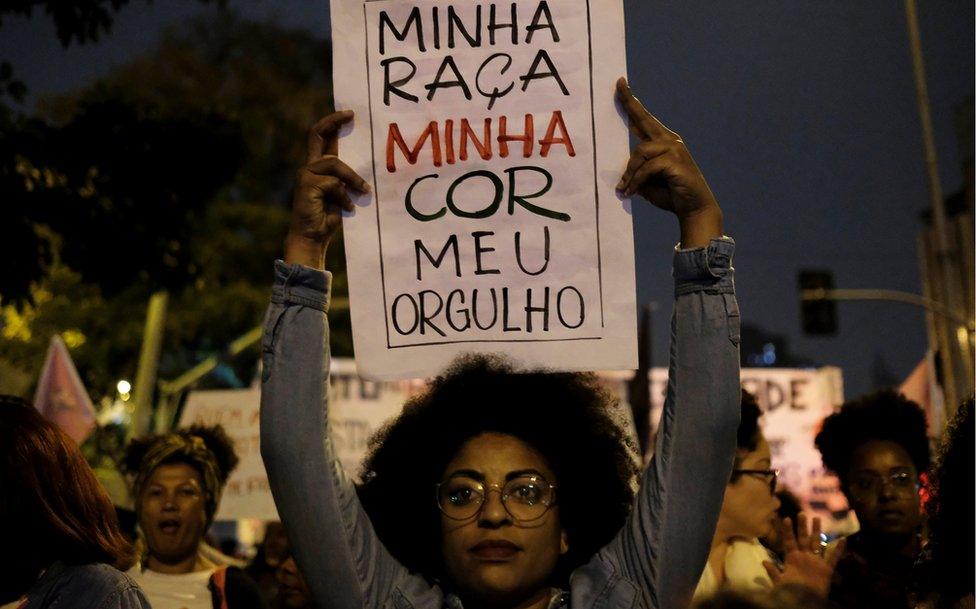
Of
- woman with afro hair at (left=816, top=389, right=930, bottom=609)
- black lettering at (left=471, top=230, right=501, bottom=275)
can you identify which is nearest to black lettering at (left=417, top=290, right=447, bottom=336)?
black lettering at (left=471, top=230, right=501, bottom=275)

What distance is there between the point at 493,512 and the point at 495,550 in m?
0.08

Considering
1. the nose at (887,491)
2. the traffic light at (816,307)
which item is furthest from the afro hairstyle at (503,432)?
the traffic light at (816,307)

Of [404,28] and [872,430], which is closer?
[404,28]

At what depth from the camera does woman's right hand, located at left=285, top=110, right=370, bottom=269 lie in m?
2.82

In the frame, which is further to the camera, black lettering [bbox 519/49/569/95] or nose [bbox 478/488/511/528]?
black lettering [bbox 519/49/569/95]

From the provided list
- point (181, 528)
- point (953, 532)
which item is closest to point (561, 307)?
point (953, 532)

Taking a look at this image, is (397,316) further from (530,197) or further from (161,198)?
(161,198)

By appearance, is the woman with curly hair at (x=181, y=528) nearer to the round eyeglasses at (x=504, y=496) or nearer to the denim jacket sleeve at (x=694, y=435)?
the round eyeglasses at (x=504, y=496)

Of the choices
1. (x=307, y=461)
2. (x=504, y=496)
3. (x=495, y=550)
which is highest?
(x=307, y=461)

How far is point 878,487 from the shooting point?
4.71m

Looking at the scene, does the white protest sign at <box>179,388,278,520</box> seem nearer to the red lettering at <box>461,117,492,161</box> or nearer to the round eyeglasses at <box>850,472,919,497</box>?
the round eyeglasses at <box>850,472,919,497</box>

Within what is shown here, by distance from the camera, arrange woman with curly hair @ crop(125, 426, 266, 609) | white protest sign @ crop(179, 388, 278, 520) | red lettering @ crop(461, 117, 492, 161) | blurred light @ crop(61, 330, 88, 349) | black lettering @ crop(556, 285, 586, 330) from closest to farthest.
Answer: black lettering @ crop(556, 285, 586, 330) < red lettering @ crop(461, 117, 492, 161) < woman with curly hair @ crop(125, 426, 266, 609) < white protest sign @ crop(179, 388, 278, 520) < blurred light @ crop(61, 330, 88, 349)

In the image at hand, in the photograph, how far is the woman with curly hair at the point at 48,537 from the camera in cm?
310

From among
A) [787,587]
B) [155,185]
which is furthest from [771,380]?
[787,587]
